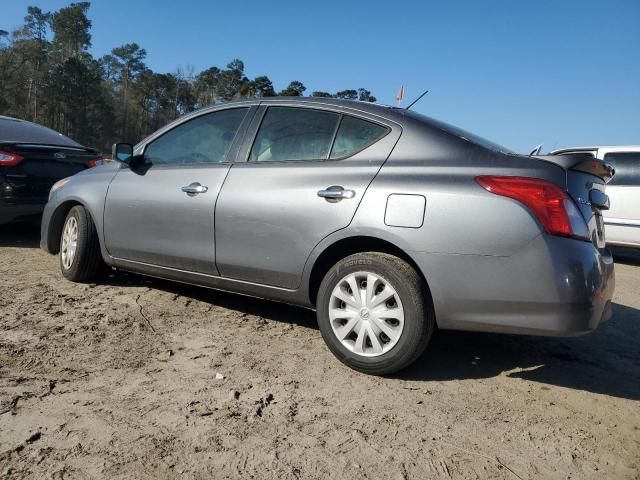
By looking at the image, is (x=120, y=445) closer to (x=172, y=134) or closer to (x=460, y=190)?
(x=460, y=190)

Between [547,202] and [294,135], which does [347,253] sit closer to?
[294,135]

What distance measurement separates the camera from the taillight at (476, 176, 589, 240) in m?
2.44

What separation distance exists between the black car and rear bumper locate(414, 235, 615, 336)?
4911mm

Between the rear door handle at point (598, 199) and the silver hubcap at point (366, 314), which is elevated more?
the rear door handle at point (598, 199)

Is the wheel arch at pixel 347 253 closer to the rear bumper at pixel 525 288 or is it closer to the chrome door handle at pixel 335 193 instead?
the rear bumper at pixel 525 288

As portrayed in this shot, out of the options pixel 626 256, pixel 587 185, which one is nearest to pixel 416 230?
Result: pixel 587 185

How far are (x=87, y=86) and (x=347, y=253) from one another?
52032mm

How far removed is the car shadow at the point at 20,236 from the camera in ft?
19.4

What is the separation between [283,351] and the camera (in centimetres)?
313

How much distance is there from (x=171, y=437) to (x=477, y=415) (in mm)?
1458

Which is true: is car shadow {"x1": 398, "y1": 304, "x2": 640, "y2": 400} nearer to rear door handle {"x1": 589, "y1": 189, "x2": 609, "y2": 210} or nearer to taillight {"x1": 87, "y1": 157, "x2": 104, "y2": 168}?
rear door handle {"x1": 589, "y1": 189, "x2": 609, "y2": 210}

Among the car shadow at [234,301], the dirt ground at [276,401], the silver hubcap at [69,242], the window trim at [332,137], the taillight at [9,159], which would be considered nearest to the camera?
the dirt ground at [276,401]

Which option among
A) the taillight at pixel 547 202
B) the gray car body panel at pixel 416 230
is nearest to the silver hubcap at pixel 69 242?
the gray car body panel at pixel 416 230

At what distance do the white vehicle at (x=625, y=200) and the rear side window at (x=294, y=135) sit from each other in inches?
251
